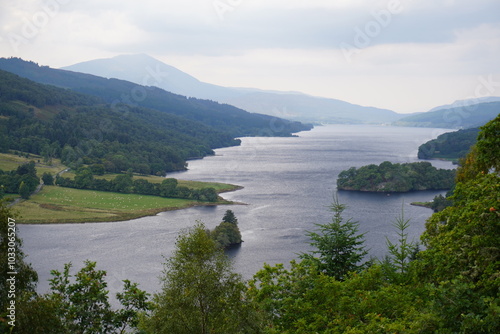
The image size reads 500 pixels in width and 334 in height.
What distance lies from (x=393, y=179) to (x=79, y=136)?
355 feet

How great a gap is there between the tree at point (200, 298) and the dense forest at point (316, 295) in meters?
0.03

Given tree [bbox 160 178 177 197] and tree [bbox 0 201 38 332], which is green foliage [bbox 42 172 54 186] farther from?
tree [bbox 0 201 38 332]

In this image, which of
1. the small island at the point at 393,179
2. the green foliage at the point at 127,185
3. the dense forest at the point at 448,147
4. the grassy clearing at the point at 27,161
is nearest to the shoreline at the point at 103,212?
the green foliage at the point at 127,185

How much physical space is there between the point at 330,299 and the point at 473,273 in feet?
18.1

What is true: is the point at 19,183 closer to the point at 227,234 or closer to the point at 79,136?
the point at 227,234

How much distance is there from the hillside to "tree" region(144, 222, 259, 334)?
383 ft

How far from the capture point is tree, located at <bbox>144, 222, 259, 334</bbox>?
14883 mm

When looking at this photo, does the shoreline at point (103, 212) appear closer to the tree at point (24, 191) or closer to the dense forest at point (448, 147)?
the tree at point (24, 191)

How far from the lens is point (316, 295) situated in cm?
1759

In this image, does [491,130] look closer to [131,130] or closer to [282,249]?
[282,249]

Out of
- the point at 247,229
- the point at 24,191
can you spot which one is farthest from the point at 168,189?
the point at 247,229

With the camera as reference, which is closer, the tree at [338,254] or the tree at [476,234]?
the tree at [476,234]

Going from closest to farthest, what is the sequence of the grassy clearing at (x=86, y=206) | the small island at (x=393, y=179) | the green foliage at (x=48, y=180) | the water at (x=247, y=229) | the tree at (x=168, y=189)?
the water at (x=247, y=229) < the grassy clearing at (x=86, y=206) < the tree at (x=168, y=189) < the green foliage at (x=48, y=180) < the small island at (x=393, y=179)

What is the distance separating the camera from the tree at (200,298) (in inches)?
586
